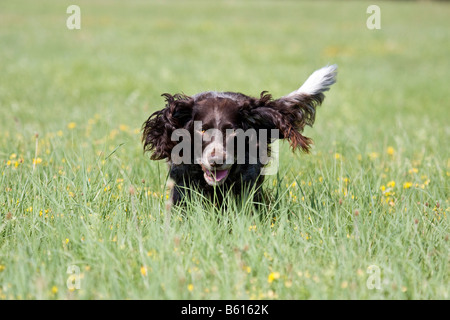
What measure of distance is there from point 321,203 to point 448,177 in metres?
1.45

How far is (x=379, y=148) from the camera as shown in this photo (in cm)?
606

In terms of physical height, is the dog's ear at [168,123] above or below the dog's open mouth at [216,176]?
above

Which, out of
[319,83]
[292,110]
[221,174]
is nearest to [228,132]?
[221,174]

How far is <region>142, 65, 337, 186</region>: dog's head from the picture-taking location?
144 inches

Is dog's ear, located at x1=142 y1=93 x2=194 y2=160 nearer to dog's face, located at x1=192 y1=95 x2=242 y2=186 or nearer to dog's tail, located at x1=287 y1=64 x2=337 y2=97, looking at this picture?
dog's face, located at x1=192 y1=95 x2=242 y2=186

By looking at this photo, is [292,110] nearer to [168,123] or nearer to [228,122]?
[228,122]

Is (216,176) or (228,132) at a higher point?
(228,132)

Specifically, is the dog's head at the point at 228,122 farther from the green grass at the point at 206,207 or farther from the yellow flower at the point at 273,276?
the yellow flower at the point at 273,276

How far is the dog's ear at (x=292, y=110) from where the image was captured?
149 inches

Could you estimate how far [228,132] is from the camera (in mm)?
3674

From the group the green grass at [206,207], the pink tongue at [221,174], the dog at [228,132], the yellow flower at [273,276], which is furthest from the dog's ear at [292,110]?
the yellow flower at [273,276]

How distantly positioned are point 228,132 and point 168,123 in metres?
0.46

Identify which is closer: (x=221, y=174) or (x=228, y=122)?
(x=221, y=174)

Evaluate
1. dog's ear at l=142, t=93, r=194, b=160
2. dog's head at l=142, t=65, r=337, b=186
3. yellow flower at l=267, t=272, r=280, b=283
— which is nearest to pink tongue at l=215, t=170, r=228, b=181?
dog's head at l=142, t=65, r=337, b=186
